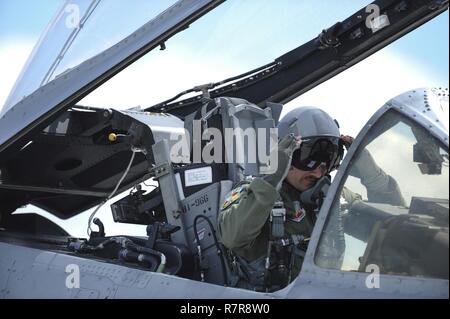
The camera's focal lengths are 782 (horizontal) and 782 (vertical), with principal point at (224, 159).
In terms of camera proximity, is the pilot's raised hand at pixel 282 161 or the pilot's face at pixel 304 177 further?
the pilot's face at pixel 304 177

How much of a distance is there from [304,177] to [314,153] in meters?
0.13

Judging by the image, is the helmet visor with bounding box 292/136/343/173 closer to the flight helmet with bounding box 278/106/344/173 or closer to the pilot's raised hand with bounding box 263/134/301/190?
the flight helmet with bounding box 278/106/344/173

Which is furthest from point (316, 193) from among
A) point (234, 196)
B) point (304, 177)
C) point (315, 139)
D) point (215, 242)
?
point (215, 242)

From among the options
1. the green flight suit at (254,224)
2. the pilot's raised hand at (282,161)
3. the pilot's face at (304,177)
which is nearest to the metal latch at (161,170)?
the green flight suit at (254,224)

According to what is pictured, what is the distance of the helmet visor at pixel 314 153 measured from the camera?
11.7 feet

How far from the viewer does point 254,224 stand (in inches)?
127

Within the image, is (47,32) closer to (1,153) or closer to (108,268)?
(1,153)

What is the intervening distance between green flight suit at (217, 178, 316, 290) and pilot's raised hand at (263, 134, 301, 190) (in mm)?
35

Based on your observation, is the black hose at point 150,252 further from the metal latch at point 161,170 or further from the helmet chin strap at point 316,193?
the helmet chin strap at point 316,193

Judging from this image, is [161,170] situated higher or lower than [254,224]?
higher

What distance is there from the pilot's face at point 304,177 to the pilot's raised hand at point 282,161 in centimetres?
43

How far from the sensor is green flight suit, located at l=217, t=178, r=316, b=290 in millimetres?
3160

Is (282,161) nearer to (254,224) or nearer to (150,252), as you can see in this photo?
(254,224)
